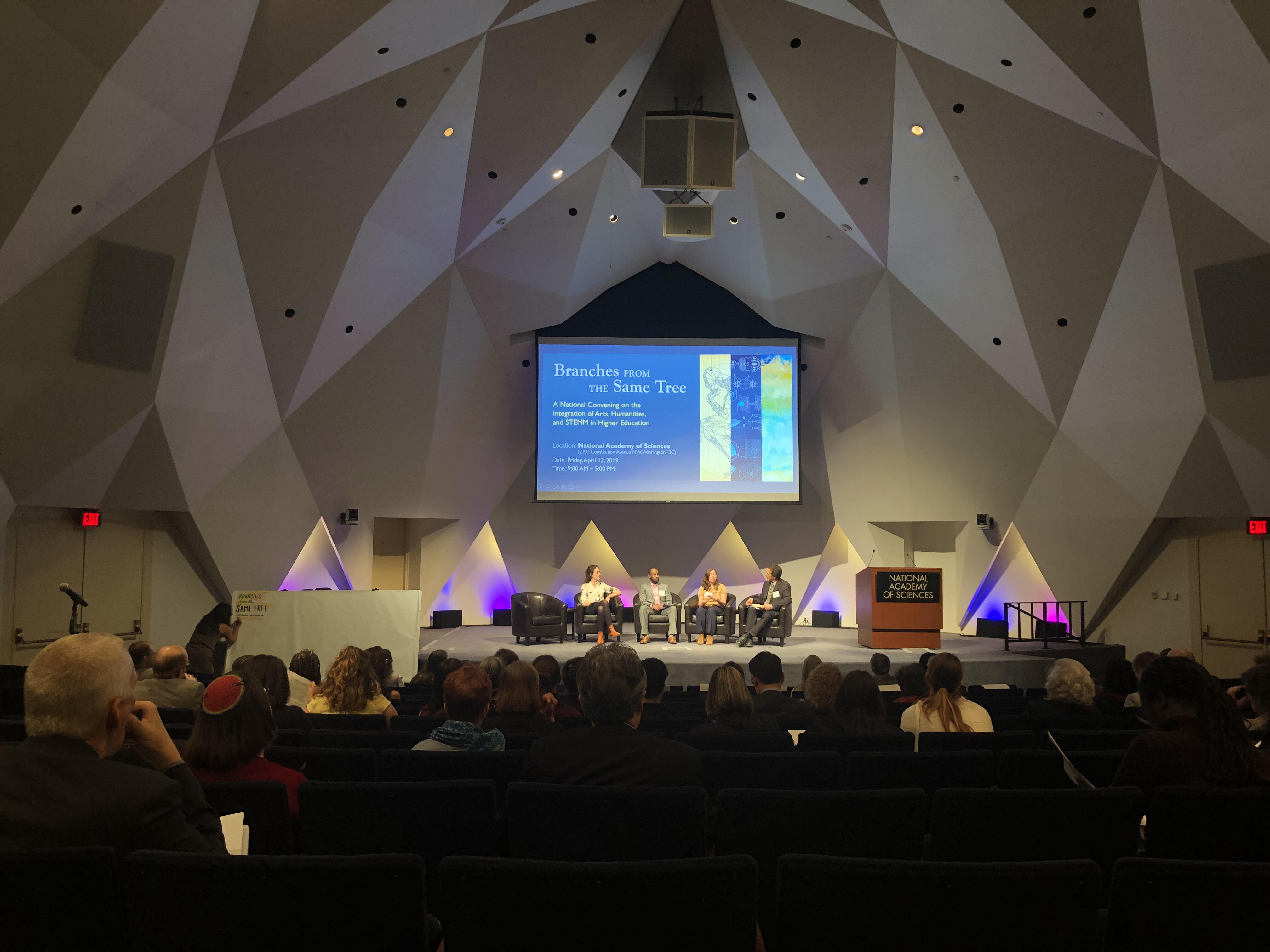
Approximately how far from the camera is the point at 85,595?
975 centimetres

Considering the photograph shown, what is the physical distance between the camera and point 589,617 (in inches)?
472

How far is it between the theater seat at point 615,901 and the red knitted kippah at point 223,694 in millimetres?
1300

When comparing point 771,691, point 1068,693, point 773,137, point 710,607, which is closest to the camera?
point 771,691

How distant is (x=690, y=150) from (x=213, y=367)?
17.3 ft

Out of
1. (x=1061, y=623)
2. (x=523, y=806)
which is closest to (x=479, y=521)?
(x=1061, y=623)

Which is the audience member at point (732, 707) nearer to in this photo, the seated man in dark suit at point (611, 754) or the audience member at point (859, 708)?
the audience member at point (859, 708)

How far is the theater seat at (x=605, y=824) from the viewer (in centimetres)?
205

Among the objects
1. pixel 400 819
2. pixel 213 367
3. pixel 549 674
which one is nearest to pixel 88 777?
pixel 400 819

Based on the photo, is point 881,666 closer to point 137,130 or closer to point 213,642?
point 213,642

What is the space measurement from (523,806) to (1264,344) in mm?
8550

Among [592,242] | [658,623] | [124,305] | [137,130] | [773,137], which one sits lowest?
[658,623]

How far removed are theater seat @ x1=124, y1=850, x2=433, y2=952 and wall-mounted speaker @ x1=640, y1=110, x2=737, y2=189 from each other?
9035 millimetres

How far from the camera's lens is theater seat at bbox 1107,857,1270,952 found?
1429 mm

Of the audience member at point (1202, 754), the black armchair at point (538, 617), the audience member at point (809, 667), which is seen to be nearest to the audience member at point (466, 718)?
the audience member at point (1202, 754)
